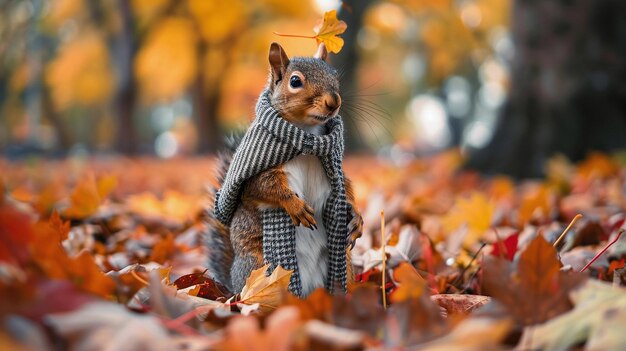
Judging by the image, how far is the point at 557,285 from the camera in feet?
2.99

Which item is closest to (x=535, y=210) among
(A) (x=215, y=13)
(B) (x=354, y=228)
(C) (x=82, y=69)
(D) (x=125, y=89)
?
(B) (x=354, y=228)

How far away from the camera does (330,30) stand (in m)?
1.38

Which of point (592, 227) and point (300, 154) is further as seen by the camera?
point (592, 227)

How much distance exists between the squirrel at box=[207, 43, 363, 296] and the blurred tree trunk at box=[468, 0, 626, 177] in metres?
3.52

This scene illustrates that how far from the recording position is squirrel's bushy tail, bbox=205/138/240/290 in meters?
1.69

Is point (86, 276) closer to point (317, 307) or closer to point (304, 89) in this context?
point (317, 307)

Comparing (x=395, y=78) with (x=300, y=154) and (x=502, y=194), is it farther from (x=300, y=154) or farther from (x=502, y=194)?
(x=300, y=154)

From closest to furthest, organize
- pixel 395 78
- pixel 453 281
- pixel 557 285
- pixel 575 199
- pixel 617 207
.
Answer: pixel 557 285
pixel 453 281
pixel 617 207
pixel 575 199
pixel 395 78

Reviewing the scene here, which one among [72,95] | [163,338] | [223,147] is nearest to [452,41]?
[72,95]

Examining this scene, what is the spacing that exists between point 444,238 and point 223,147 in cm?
82

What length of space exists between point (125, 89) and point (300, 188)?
12583 mm

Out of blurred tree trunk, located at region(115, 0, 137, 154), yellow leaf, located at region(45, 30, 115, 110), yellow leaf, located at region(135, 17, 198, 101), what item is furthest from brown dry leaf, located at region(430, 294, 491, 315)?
yellow leaf, located at region(45, 30, 115, 110)

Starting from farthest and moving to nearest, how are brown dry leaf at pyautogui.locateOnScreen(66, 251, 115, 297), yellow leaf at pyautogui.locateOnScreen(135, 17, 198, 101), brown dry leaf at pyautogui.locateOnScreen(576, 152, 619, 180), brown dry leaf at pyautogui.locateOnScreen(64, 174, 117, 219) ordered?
yellow leaf at pyautogui.locateOnScreen(135, 17, 198, 101), brown dry leaf at pyautogui.locateOnScreen(576, 152, 619, 180), brown dry leaf at pyautogui.locateOnScreen(64, 174, 117, 219), brown dry leaf at pyautogui.locateOnScreen(66, 251, 115, 297)

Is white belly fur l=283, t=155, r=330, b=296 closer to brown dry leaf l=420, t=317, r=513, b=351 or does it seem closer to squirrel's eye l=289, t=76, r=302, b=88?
squirrel's eye l=289, t=76, r=302, b=88
